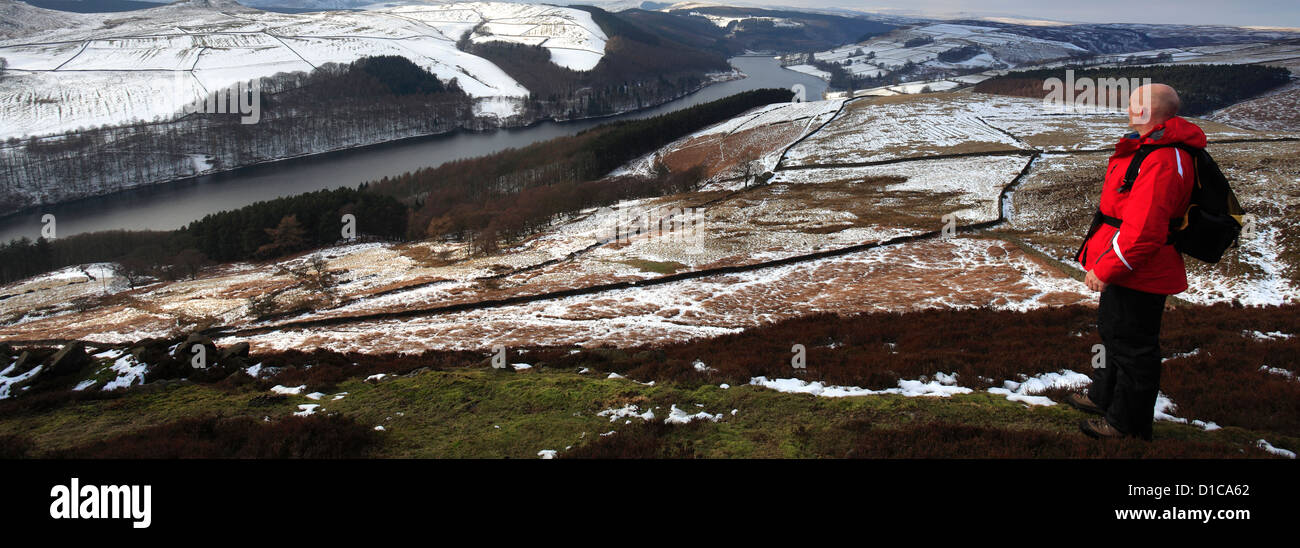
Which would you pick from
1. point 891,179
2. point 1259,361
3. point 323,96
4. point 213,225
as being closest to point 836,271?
point 1259,361

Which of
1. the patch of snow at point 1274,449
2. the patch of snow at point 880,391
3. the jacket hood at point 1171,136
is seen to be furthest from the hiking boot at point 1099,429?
the jacket hood at point 1171,136

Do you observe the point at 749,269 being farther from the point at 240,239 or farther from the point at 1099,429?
the point at 240,239

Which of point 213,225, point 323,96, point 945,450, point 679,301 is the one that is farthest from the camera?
point 323,96

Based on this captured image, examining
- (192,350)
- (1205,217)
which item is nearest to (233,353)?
(192,350)

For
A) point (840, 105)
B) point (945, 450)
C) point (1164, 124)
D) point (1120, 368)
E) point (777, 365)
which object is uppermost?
point (840, 105)

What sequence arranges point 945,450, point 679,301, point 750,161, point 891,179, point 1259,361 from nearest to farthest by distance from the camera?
1. point 945,450
2. point 1259,361
3. point 679,301
4. point 891,179
5. point 750,161

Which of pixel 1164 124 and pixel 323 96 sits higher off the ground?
pixel 323 96

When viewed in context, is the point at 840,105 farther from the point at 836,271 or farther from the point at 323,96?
the point at 323,96

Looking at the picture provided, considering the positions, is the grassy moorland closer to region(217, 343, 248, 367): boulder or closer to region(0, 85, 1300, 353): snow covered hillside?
region(217, 343, 248, 367): boulder
